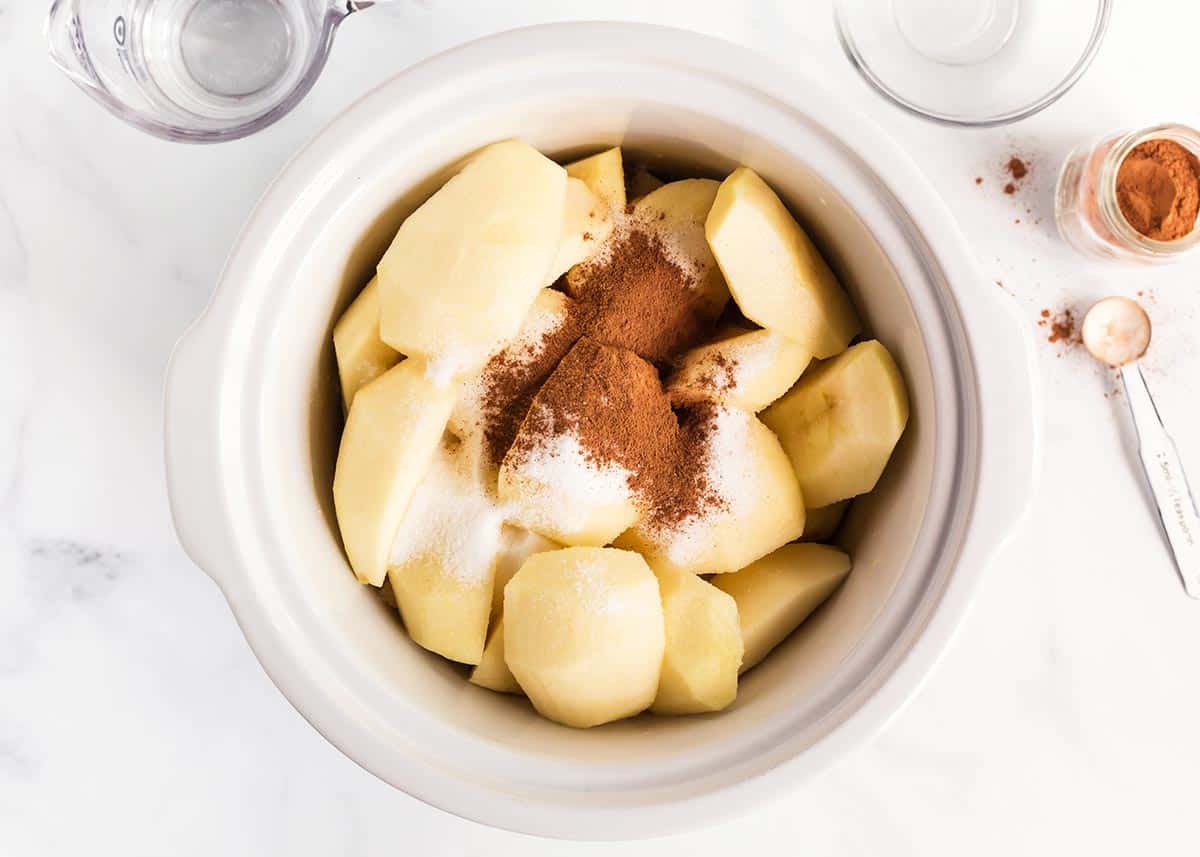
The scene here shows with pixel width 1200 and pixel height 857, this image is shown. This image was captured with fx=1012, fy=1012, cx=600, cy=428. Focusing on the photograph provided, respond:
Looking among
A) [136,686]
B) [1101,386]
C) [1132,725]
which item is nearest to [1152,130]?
[1101,386]

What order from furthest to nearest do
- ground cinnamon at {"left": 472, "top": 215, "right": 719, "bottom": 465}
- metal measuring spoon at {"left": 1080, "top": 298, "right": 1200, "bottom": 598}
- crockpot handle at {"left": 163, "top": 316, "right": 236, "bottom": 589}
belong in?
metal measuring spoon at {"left": 1080, "top": 298, "right": 1200, "bottom": 598} → ground cinnamon at {"left": 472, "top": 215, "right": 719, "bottom": 465} → crockpot handle at {"left": 163, "top": 316, "right": 236, "bottom": 589}

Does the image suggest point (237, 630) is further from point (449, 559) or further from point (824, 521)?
point (824, 521)

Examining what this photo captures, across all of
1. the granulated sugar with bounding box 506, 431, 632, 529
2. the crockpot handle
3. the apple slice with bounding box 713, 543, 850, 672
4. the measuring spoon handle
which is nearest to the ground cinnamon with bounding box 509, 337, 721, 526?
the granulated sugar with bounding box 506, 431, 632, 529

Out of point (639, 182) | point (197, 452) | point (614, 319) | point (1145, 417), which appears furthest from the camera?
point (1145, 417)

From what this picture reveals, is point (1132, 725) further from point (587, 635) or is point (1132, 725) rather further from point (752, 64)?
point (752, 64)

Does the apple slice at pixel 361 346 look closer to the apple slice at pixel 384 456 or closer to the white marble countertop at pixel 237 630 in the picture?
the apple slice at pixel 384 456

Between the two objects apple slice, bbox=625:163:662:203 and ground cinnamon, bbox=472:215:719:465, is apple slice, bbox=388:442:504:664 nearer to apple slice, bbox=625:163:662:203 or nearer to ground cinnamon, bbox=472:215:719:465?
ground cinnamon, bbox=472:215:719:465

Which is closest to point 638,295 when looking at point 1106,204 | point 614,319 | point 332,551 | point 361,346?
point 614,319
